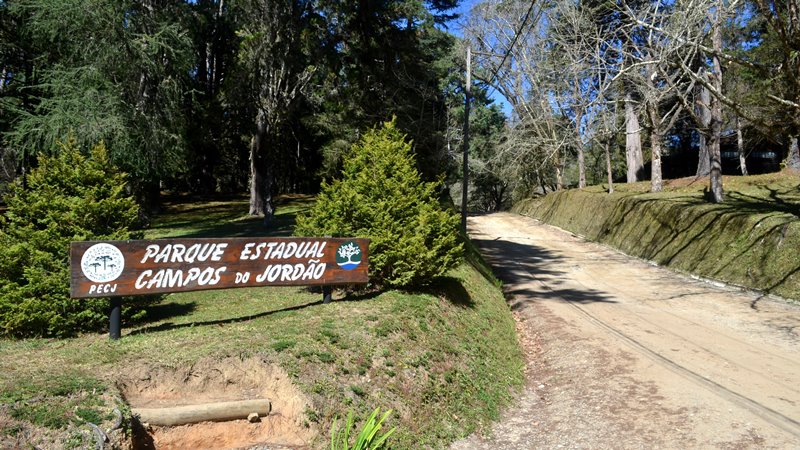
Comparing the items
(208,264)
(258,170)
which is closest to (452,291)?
(208,264)

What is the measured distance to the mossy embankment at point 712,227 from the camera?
52.3 feet

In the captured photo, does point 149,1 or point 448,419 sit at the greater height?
point 149,1

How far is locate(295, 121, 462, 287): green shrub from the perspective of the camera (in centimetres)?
1037

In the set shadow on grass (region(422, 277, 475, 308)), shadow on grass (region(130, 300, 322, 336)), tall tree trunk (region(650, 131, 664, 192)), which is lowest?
shadow on grass (region(422, 277, 475, 308))

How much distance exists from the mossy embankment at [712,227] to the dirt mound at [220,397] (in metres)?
13.9

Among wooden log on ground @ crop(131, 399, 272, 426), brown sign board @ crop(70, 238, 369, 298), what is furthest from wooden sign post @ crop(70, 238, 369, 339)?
wooden log on ground @ crop(131, 399, 272, 426)

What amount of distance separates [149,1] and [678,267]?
1954 centimetres

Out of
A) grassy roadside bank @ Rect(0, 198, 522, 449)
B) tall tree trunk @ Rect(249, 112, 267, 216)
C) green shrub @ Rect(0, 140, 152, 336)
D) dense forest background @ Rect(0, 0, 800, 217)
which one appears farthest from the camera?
tall tree trunk @ Rect(249, 112, 267, 216)

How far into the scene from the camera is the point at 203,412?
6.03 meters

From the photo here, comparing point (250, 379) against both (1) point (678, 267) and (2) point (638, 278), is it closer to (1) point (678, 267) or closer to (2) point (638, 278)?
(2) point (638, 278)

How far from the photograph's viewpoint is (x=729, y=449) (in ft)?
22.3

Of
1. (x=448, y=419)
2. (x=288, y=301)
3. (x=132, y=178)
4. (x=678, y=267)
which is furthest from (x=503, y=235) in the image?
(x=448, y=419)

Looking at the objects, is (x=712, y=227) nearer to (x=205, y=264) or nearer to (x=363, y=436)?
(x=205, y=264)

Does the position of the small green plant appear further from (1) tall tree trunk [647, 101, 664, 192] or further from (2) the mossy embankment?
(1) tall tree trunk [647, 101, 664, 192]
